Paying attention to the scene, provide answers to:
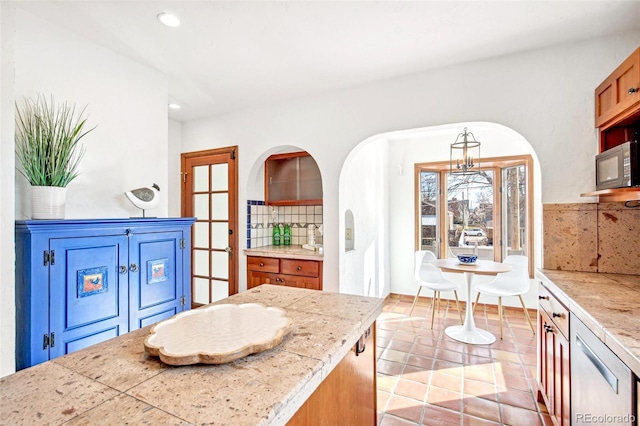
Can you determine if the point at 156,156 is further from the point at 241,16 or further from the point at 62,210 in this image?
the point at 241,16

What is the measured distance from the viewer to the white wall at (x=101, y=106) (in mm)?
1945

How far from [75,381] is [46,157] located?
1691 millimetres

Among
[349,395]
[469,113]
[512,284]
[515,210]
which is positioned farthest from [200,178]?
[515,210]

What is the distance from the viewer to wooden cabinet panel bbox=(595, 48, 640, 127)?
1.58 m

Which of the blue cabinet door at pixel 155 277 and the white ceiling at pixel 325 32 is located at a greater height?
the white ceiling at pixel 325 32

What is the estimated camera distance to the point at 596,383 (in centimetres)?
115

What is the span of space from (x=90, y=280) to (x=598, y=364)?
255cm

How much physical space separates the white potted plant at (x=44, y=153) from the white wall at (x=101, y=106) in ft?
0.35

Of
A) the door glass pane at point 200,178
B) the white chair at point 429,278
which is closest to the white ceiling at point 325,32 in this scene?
the door glass pane at point 200,178

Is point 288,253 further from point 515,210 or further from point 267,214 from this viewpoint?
point 515,210

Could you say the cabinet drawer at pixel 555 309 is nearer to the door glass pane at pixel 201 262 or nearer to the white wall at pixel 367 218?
the white wall at pixel 367 218

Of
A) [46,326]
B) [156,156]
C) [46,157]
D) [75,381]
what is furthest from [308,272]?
[75,381]

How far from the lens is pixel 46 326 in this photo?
1699 mm
